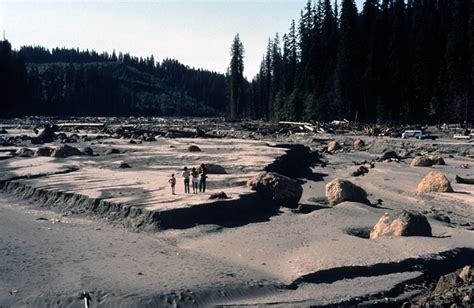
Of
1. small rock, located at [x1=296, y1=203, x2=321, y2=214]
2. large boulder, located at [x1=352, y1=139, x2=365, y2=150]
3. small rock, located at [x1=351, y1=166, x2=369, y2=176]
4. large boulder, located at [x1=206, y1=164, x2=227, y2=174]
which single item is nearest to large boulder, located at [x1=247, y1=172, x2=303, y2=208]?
small rock, located at [x1=296, y1=203, x2=321, y2=214]

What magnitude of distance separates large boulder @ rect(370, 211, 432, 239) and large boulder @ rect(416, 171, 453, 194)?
7857 mm

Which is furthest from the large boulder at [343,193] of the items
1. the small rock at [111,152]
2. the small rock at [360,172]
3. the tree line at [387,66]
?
the tree line at [387,66]

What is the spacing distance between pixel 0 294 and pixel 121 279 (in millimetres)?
2325

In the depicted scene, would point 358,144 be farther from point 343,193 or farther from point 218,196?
point 218,196

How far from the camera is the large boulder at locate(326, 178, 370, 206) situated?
59.2 ft

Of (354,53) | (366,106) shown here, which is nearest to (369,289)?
(366,106)

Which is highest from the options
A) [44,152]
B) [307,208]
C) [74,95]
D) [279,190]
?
[74,95]

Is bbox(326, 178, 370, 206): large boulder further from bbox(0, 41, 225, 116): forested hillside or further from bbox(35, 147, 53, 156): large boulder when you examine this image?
bbox(0, 41, 225, 116): forested hillside

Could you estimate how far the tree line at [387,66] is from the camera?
56.5 meters

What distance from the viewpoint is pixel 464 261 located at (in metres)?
12.2

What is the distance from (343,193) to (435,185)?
5.46m

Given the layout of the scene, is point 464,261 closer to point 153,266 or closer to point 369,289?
point 369,289

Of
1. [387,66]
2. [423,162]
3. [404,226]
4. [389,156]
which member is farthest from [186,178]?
[387,66]

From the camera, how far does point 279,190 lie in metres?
17.9
